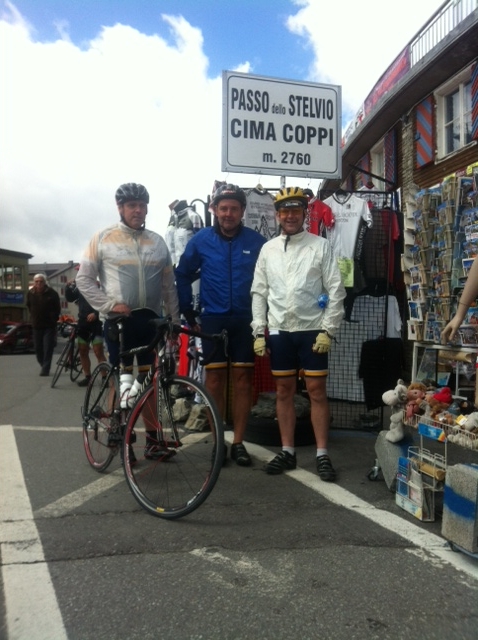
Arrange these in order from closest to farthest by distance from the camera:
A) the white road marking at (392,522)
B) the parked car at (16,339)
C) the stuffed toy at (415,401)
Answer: the white road marking at (392,522) → the stuffed toy at (415,401) → the parked car at (16,339)

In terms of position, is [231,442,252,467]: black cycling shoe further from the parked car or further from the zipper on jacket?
the parked car

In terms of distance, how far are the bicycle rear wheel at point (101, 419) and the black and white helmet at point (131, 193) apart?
1264mm

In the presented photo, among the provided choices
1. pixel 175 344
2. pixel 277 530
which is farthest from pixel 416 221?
pixel 277 530

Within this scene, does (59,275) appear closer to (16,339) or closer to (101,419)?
(16,339)

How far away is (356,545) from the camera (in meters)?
3.13

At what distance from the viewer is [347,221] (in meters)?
6.84

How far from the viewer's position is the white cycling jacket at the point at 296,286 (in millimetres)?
4512

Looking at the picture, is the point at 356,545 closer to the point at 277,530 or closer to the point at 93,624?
the point at 277,530

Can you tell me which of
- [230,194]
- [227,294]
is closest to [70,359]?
[227,294]

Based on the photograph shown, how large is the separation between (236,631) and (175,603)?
0.33 meters

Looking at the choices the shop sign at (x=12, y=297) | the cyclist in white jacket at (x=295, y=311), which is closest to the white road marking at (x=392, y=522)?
the cyclist in white jacket at (x=295, y=311)

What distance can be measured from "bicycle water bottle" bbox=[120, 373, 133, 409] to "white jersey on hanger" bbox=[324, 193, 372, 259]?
346 centimetres

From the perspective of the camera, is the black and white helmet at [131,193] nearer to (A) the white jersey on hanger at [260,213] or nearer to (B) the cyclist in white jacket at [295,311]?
(B) the cyclist in white jacket at [295,311]

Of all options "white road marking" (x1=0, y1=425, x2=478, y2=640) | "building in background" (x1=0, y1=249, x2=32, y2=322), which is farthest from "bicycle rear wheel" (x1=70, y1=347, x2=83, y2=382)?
"building in background" (x1=0, y1=249, x2=32, y2=322)
